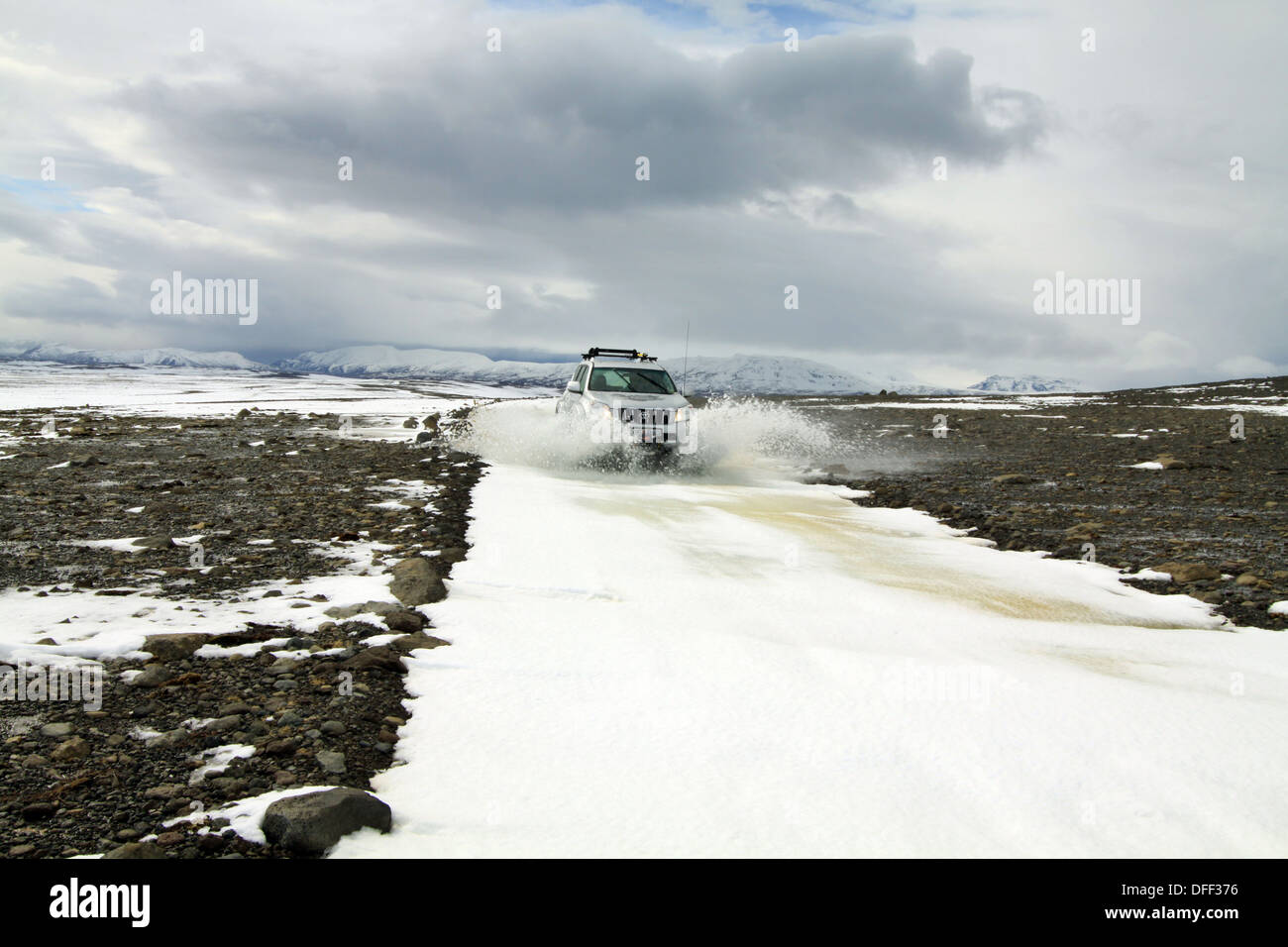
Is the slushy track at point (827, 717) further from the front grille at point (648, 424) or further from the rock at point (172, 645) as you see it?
the front grille at point (648, 424)

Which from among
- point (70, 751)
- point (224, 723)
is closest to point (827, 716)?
point (224, 723)

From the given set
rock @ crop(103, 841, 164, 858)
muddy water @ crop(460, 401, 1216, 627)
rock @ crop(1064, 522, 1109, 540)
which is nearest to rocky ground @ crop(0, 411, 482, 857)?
rock @ crop(103, 841, 164, 858)

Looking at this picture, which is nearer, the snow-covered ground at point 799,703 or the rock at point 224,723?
the snow-covered ground at point 799,703

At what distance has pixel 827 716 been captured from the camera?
3895 mm

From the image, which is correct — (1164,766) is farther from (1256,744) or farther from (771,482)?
(771,482)

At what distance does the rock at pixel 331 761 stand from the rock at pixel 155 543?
171 inches

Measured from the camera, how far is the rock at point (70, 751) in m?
3.16

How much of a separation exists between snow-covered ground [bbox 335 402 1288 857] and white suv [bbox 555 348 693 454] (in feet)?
21.8

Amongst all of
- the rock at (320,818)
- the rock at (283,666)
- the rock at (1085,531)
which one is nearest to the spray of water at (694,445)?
the rock at (1085,531)

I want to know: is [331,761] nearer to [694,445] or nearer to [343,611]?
[343,611]

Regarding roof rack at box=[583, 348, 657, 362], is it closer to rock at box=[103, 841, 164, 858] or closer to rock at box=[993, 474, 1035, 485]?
rock at box=[993, 474, 1035, 485]

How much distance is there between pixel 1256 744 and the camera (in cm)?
368

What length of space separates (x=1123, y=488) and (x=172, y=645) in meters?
12.5
